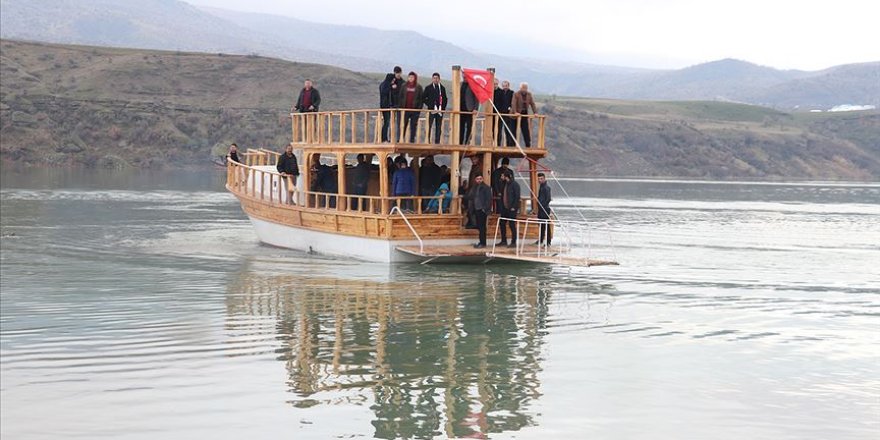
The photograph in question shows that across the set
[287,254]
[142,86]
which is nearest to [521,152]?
[287,254]

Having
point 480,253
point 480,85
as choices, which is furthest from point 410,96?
point 480,253

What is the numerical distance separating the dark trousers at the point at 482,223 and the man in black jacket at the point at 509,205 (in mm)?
690

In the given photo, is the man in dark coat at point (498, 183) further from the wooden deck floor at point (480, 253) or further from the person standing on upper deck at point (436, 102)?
the person standing on upper deck at point (436, 102)

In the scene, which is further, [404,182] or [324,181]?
[324,181]

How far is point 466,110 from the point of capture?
26.9 metres

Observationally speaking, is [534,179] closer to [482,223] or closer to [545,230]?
[545,230]

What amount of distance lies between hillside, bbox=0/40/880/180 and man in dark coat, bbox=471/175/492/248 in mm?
57590

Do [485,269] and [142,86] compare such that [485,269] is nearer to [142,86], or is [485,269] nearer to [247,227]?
[247,227]

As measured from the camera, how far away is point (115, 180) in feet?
209

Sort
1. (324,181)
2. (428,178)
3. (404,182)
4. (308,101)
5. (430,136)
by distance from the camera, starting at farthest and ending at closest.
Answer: (308,101) < (324,181) < (428,178) < (430,136) < (404,182)

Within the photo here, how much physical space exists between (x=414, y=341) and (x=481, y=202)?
28.5ft

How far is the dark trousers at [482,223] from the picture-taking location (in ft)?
82.9

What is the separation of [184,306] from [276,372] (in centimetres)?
552

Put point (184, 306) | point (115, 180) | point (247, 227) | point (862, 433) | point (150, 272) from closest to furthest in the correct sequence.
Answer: point (862, 433) < point (184, 306) < point (150, 272) < point (247, 227) < point (115, 180)
